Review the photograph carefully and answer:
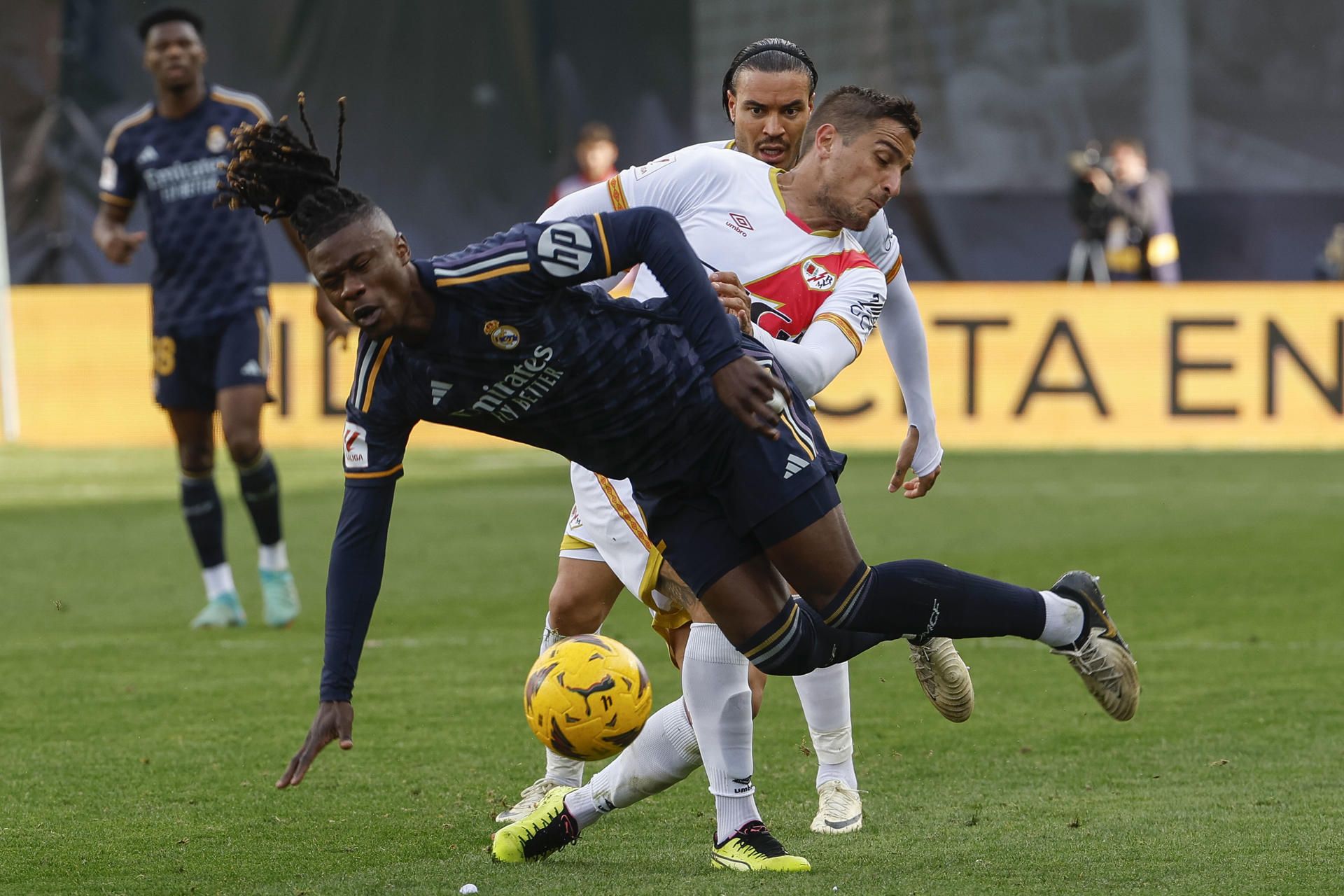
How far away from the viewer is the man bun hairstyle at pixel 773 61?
214 inches

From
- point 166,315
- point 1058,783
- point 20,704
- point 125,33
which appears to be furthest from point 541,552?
point 125,33

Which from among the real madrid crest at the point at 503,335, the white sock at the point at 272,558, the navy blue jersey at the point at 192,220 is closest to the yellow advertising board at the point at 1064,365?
the navy blue jersey at the point at 192,220

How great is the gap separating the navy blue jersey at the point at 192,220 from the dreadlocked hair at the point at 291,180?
15.9 ft

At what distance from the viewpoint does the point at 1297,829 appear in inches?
187

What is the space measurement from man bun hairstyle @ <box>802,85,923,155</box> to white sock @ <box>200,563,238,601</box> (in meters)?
4.65

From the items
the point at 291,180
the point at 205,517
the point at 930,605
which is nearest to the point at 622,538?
the point at 930,605

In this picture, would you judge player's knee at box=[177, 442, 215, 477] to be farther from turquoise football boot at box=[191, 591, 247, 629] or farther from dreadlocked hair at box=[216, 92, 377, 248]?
dreadlocked hair at box=[216, 92, 377, 248]

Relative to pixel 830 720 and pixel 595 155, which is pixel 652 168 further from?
pixel 595 155

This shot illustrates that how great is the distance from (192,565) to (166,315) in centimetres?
221

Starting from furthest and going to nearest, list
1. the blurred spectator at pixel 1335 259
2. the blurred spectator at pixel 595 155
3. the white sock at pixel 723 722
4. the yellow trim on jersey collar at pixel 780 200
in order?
the blurred spectator at pixel 1335 259, the blurred spectator at pixel 595 155, the yellow trim on jersey collar at pixel 780 200, the white sock at pixel 723 722

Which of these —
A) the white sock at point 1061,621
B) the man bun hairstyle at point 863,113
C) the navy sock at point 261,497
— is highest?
the man bun hairstyle at point 863,113

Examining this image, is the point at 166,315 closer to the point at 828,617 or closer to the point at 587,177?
the point at 828,617

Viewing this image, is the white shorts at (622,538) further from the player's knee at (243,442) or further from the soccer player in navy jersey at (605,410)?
the player's knee at (243,442)

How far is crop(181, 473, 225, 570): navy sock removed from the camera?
883 cm
